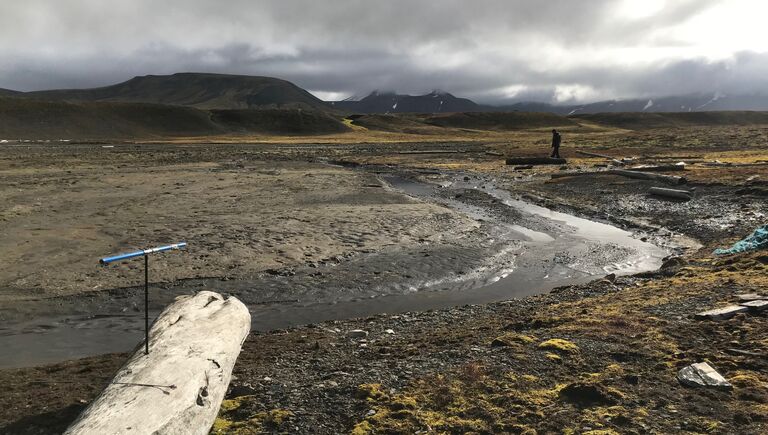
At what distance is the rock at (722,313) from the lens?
7930 millimetres

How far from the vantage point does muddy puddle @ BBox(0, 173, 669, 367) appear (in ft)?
31.1

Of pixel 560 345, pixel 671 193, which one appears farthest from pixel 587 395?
pixel 671 193

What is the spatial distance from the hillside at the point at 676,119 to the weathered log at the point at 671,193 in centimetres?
14322

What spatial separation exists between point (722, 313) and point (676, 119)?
604 ft

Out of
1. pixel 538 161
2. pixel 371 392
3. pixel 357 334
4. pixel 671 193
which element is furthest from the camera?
pixel 538 161

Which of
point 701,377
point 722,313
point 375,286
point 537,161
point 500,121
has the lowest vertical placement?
point 375,286

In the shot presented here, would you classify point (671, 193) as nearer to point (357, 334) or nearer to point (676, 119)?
point (357, 334)

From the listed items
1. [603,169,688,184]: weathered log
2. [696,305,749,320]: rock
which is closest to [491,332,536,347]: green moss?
[696,305,749,320]: rock

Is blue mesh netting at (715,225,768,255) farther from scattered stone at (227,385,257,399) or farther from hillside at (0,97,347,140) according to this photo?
hillside at (0,97,347,140)

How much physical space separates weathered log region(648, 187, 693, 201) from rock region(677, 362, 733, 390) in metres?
20.0

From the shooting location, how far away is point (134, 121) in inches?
4392

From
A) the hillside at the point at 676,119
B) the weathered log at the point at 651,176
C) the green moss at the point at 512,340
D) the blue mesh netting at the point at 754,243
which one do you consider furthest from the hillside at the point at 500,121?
the green moss at the point at 512,340

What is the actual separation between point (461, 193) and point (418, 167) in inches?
645

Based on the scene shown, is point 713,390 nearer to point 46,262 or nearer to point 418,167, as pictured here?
point 46,262
